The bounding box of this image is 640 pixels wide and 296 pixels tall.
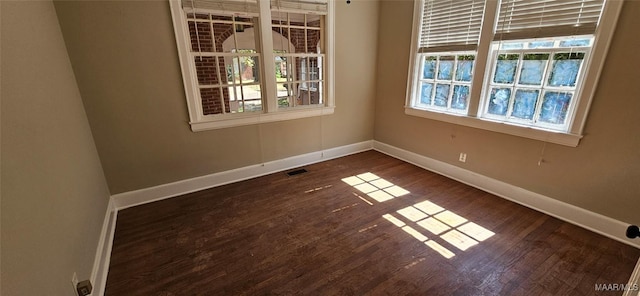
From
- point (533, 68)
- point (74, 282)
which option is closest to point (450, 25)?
point (533, 68)

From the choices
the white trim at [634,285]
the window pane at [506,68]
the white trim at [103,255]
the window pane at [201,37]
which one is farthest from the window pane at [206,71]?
the white trim at [634,285]

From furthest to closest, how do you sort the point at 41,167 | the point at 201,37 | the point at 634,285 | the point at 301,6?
the point at 301,6, the point at 201,37, the point at 41,167, the point at 634,285

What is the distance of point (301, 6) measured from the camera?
10.9 feet

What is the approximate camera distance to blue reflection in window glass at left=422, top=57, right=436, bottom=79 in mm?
3503

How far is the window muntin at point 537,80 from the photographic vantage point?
2332mm

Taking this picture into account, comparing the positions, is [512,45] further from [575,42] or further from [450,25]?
[450,25]

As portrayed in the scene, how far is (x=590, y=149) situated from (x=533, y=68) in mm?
853

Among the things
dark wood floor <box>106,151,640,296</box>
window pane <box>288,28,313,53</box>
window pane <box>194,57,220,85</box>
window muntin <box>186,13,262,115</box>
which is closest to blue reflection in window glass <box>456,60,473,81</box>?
dark wood floor <box>106,151,640,296</box>

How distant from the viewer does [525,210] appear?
2717 mm

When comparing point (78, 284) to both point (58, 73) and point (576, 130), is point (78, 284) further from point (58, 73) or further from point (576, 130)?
point (576, 130)

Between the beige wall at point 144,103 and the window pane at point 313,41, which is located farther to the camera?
the window pane at point 313,41

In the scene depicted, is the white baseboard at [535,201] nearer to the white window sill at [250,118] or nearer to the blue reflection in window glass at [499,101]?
the blue reflection in window glass at [499,101]

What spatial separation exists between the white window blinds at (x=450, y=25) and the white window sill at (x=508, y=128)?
786 mm

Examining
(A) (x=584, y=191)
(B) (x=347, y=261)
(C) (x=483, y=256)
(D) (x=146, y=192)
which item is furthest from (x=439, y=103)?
(D) (x=146, y=192)
